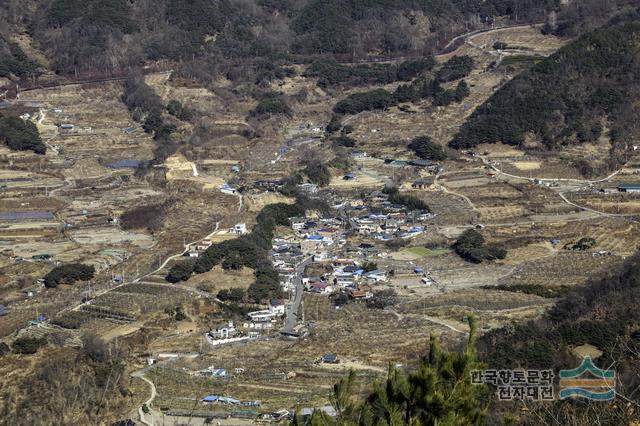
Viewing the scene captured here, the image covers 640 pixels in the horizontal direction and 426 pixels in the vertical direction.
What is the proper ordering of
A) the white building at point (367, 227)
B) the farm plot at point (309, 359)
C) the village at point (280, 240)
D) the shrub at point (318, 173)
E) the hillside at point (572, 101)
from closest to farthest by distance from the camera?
1. the farm plot at point (309, 359)
2. the village at point (280, 240)
3. the white building at point (367, 227)
4. the shrub at point (318, 173)
5. the hillside at point (572, 101)

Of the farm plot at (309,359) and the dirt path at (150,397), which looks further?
the farm plot at (309,359)

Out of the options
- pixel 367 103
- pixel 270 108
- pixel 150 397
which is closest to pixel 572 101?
pixel 367 103

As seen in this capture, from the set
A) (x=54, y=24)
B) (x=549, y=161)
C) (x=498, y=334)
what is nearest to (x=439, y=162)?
(x=549, y=161)

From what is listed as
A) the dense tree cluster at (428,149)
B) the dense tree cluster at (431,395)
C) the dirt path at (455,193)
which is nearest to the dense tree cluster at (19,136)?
the dense tree cluster at (428,149)

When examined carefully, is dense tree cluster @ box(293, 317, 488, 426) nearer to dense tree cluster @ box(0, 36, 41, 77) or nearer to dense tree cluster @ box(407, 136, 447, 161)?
dense tree cluster @ box(407, 136, 447, 161)

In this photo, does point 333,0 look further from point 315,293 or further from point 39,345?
point 39,345

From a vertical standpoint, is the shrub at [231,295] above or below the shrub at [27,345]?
below

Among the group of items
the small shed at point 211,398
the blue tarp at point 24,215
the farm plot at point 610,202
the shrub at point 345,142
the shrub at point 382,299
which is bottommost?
the farm plot at point 610,202

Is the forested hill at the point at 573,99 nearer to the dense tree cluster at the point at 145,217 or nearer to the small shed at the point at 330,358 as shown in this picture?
the dense tree cluster at the point at 145,217
